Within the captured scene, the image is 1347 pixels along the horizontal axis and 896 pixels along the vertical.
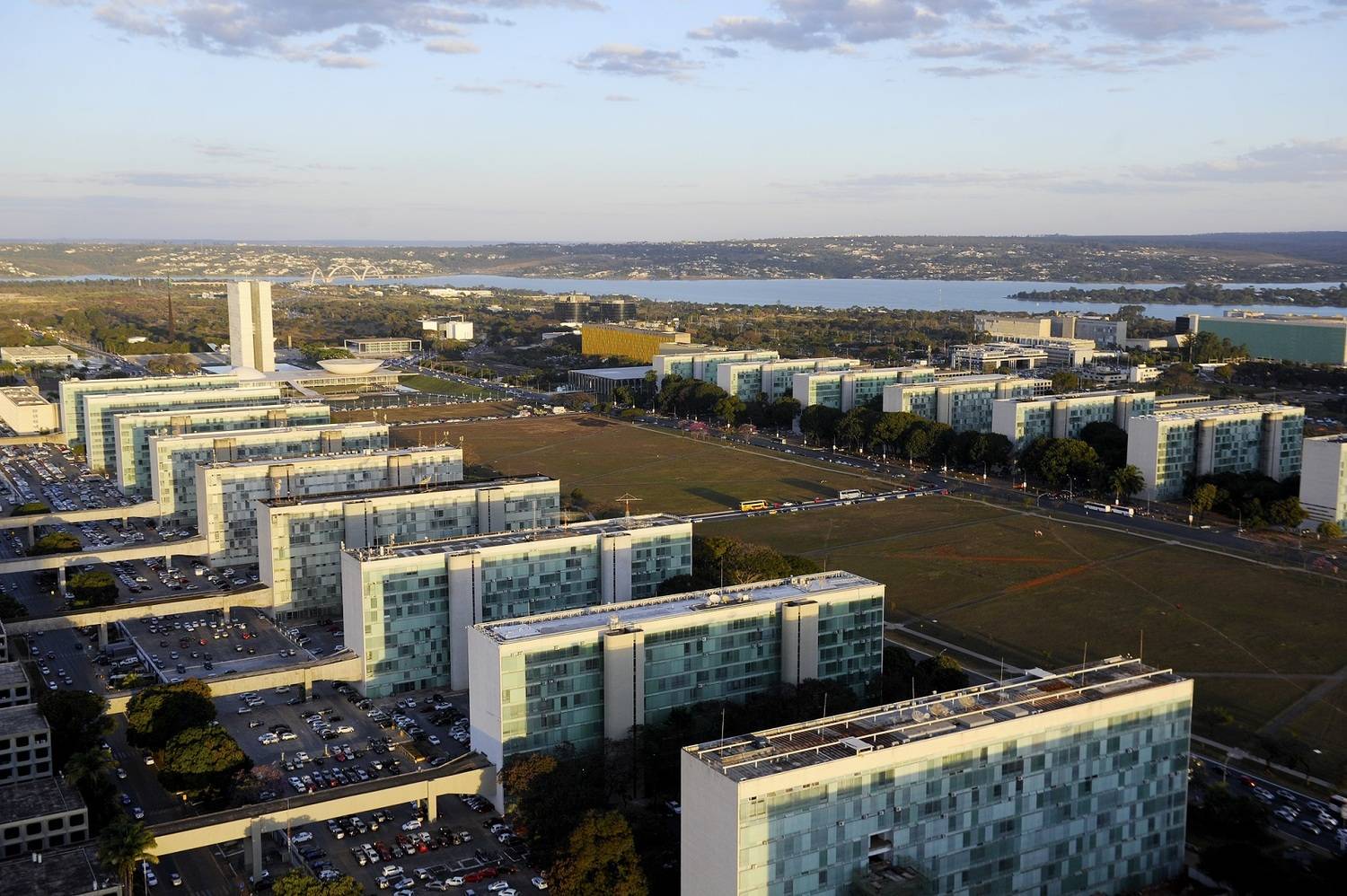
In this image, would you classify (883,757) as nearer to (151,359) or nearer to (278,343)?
(151,359)

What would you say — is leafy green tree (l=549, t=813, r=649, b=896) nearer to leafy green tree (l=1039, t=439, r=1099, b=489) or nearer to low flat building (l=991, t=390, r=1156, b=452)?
leafy green tree (l=1039, t=439, r=1099, b=489)

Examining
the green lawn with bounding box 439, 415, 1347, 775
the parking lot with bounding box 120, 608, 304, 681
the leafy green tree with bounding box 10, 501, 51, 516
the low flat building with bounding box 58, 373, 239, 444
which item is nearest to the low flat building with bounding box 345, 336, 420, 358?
the low flat building with bounding box 58, 373, 239, 444

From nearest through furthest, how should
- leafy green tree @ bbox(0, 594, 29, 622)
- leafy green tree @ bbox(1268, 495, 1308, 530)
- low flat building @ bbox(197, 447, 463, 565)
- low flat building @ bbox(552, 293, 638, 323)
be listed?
leafy green tree @ bbox(0, 594, 29, 622)
low flat building @ bbox(197, 447, 463, 565)
leafy green tree @ bbox(1268, 495, 1308, 530)
low flat building @ bbox(552, 293, 638, 323)

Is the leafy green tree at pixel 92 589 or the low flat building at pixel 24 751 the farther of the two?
the leafy green tree at pixel 92 589

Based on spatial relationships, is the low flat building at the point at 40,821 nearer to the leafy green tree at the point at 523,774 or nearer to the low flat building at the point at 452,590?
the leafy green tree at the point at 523,774

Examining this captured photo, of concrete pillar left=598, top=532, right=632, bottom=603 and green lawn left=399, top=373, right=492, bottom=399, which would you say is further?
green lawn left=399, top=373, right=492, bottom=399

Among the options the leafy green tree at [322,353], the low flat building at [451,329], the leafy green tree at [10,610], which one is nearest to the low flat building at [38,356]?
the leafy green tree at [322,353]
